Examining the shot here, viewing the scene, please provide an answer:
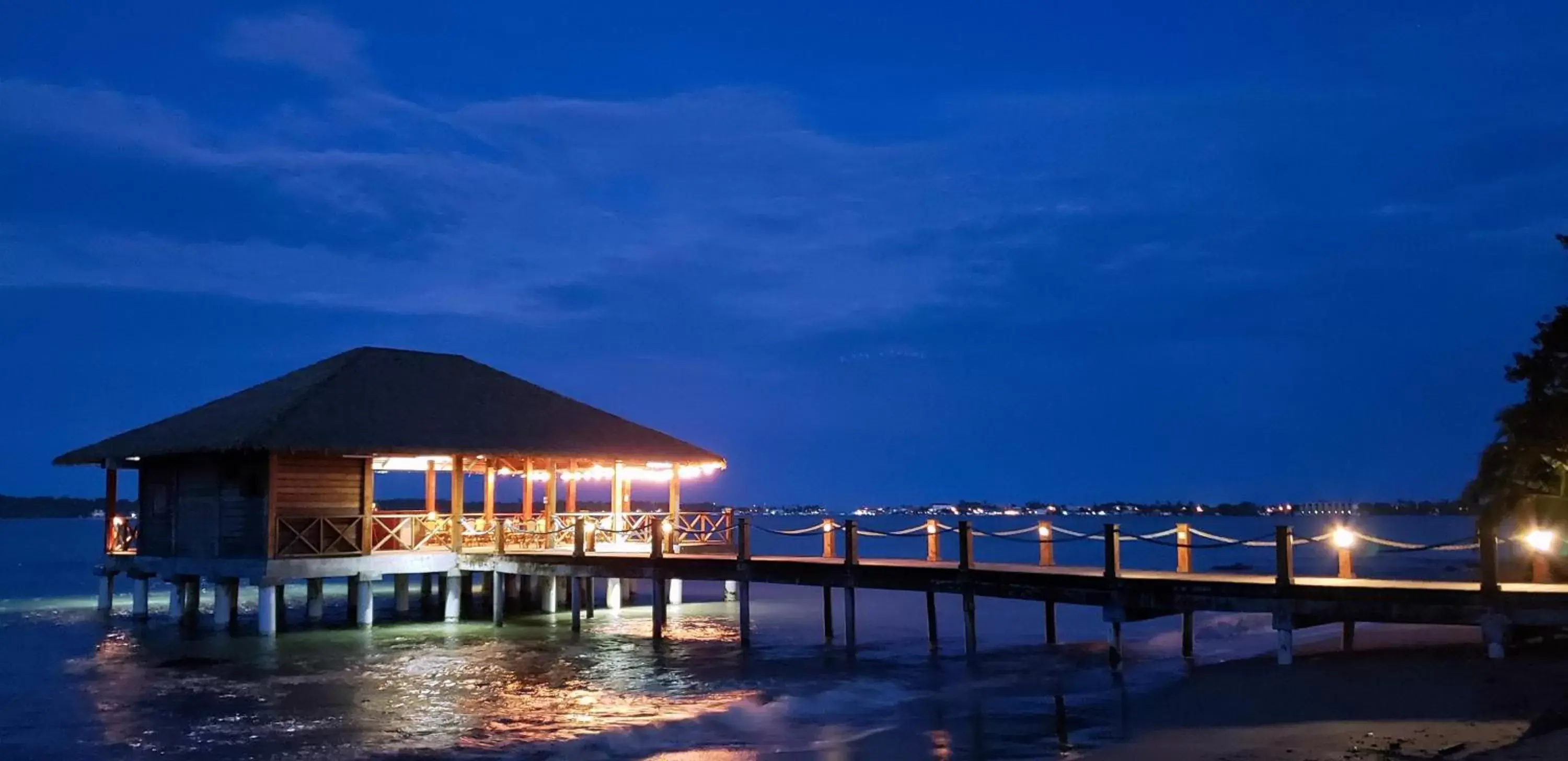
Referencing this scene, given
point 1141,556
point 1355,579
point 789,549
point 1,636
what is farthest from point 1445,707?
point 789,549

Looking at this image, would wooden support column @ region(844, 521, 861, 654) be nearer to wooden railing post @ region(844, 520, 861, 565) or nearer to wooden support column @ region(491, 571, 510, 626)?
wooden railing post @ region(844, 520, 861, 565)

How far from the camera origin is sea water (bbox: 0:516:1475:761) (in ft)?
49.8

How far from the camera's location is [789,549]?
113875mm

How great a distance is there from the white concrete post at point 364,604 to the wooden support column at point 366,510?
41.0 inches

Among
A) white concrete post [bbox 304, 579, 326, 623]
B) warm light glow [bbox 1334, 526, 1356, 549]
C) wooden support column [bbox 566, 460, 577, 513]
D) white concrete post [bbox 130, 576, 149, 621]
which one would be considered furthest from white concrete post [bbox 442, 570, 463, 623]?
warm light glow [bbox 1334, 526, 1356, 549]

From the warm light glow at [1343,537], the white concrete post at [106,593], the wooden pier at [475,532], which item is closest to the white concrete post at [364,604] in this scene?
the wooden pier at [475,532]

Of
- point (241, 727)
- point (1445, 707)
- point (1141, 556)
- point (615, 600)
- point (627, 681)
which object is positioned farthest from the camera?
point (1141, 556)

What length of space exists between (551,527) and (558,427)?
249 cm

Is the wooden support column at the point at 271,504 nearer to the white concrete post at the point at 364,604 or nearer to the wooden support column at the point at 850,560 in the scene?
the white concrete post at the point at 364,604

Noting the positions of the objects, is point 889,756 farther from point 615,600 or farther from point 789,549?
point 789,549

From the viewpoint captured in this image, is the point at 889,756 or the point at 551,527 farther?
the point at 551,527

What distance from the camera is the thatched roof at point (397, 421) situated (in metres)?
26.1

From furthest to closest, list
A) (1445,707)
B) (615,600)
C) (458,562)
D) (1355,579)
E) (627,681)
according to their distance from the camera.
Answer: (615,600), (458,562), (627,681), (1355,579), (1445,707)

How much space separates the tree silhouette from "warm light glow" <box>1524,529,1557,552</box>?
1.61 ft
